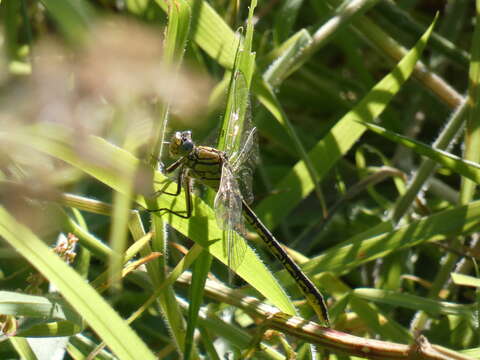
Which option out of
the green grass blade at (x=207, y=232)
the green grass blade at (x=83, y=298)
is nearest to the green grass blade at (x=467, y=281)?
the green grass blade at (x=207, y=232)

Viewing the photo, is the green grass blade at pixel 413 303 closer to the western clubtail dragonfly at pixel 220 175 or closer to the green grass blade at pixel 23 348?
the western clubtail dragonfly at pixel 220 175

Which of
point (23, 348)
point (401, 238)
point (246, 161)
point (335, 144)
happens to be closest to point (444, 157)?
point (401, 238)

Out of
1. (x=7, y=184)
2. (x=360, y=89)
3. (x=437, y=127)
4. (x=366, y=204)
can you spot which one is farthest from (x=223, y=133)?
(x=437, y=127)

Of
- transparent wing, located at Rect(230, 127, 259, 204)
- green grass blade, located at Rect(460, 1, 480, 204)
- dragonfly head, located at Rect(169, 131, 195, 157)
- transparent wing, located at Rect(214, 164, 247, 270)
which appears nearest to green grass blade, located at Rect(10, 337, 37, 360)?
transparent wing, located at Rect(214, 164, 247, 270)

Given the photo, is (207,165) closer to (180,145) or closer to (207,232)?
(180,145)

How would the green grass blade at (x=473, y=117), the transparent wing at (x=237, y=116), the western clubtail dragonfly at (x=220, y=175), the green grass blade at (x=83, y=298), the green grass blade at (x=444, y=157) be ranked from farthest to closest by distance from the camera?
1. the green grass blade at (x=473, y=117)
2. the green grass blade at (x=444, y=157)
3. the western clubtail dragonfly at (x=220, y=175)
4. the transparent wing at (x=237, y=116)
5. the green grass blade at (x=83, y=298)
